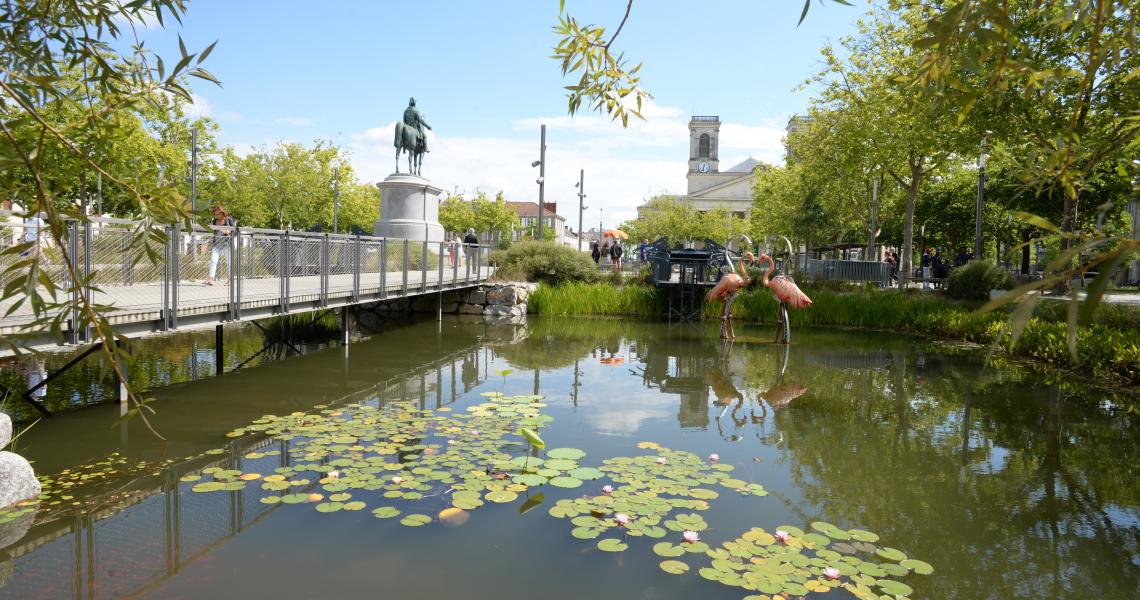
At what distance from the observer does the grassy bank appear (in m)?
11.2

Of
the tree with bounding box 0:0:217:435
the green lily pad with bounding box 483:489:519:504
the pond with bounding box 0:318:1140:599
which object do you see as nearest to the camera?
the tree with bounding box 0:0:217:435

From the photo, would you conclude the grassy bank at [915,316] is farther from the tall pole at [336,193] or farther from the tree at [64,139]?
the tall pole at [336,193]

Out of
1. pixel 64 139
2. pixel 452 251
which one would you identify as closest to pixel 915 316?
pixel 452 251

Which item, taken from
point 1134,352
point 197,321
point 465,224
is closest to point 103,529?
point 197,321

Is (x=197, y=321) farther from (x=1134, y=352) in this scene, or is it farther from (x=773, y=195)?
(x=773, y=195)

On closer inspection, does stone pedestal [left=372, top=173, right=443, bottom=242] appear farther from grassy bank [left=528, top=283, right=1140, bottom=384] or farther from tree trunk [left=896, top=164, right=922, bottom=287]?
tree trunk [left=896, top=164, right=922, bottom=287]

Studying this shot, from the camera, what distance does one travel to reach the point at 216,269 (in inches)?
347

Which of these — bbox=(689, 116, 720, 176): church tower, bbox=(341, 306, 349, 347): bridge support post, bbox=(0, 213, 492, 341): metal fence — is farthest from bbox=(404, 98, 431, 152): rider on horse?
bbox=(689, 116, 720, 176): church tower

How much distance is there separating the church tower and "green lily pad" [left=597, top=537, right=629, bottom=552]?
8866 centimetres

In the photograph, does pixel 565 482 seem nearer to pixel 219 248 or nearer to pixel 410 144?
pixel 219 248

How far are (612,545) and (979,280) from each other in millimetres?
16402

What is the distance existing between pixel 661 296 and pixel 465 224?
38.6m

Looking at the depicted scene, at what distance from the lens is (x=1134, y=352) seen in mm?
10484

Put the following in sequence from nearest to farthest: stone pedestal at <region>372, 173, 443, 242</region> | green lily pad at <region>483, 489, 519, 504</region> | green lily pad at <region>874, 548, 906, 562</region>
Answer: green lily pad at <region>874, 548, 906, 562</region>, green lily pad at <region>483, 489, 519, 504</region>, stone pedestal at <region>372, 173, 443, 242</region>
